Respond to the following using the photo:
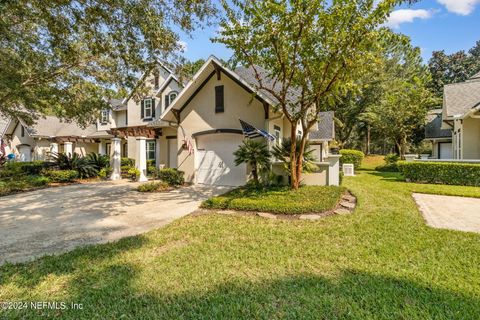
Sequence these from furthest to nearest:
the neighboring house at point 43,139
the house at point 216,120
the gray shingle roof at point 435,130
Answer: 1. the neighboring house at point 43,139
2. the gray shingle roof at point 435,130
3. the house at point 216,120

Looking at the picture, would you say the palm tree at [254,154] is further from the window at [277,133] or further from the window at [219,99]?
the window at [219,99]

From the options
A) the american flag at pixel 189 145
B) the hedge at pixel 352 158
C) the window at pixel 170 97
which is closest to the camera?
the american flag at pixel 189 145

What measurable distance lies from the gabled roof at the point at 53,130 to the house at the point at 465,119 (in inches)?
1193

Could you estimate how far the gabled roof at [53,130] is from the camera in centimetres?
2416

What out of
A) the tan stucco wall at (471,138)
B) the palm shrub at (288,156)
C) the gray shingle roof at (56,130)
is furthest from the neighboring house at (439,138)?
the gray shingle roof at (56,130)

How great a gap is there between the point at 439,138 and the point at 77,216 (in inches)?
1076

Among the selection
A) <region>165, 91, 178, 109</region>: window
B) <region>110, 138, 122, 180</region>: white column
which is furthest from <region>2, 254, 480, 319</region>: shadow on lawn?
<region>165, 91, 178, 109</region>: window

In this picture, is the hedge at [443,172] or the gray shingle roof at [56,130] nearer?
the hedge at [443,172]

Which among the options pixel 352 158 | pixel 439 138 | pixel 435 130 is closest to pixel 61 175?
pixel 352 158

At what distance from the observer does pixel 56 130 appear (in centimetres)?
2583

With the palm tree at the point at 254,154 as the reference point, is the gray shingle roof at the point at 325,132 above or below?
above

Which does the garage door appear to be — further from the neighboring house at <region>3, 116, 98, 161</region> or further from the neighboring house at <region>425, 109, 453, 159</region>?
the neighboring house at <region>425, 109, 453, 159</region>

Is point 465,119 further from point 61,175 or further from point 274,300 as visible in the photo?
point 61,175

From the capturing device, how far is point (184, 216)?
7.19 meters
